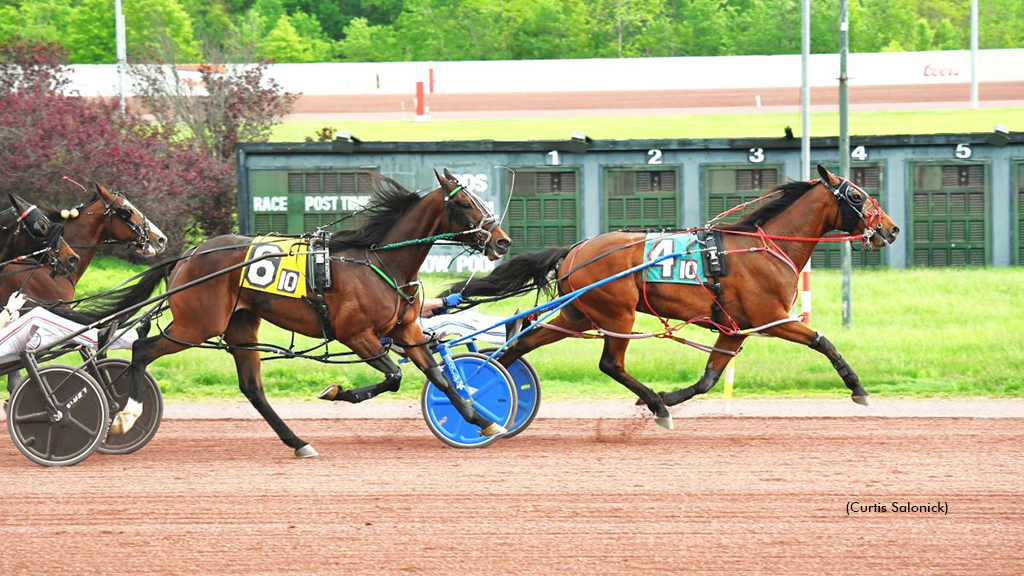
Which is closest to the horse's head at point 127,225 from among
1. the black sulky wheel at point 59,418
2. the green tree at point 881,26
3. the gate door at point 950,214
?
the black sulky wheel at point 59,418

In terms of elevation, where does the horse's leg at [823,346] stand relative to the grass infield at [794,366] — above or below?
above

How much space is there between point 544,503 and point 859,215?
3.32 m

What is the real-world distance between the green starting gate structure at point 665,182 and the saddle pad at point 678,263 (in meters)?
8.49

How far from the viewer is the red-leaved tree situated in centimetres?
1697

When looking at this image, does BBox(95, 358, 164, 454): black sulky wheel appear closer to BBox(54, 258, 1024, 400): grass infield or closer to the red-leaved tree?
BBox(54, 258, 1024, 400): grass infield

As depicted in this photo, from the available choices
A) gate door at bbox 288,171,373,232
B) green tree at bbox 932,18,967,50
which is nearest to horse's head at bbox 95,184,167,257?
gate door at bbox 288,171,373,232

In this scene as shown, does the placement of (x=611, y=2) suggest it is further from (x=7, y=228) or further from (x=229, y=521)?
(x=229, y=521)

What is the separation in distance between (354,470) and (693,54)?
34.9m

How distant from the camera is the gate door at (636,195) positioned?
17.5 m

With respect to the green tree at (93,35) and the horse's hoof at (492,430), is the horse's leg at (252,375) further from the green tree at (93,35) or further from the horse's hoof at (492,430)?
the green tree at (93,35)

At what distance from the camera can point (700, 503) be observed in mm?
6723

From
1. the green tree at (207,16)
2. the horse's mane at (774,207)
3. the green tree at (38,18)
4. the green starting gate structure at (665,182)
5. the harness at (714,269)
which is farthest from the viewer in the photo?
the green tree at (207,16)

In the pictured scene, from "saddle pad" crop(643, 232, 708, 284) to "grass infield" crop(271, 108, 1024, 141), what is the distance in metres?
17.5

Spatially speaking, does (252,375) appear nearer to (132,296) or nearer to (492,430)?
(132,296)
